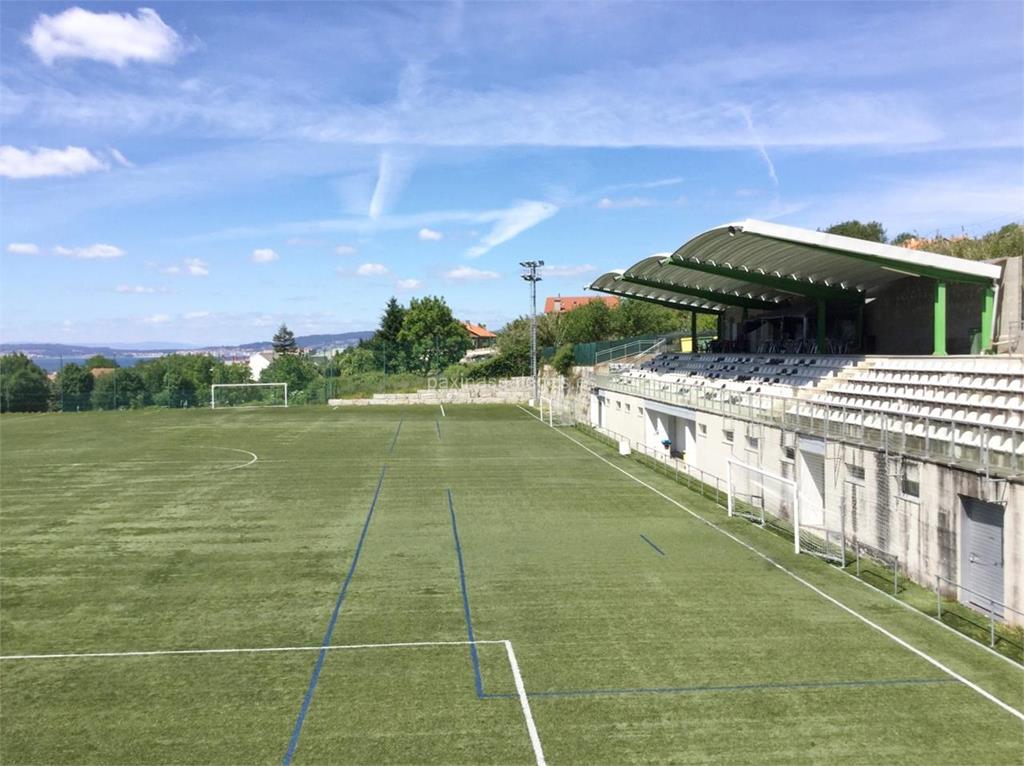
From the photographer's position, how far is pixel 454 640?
13.2m

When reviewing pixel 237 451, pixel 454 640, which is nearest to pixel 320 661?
pixel 454 640

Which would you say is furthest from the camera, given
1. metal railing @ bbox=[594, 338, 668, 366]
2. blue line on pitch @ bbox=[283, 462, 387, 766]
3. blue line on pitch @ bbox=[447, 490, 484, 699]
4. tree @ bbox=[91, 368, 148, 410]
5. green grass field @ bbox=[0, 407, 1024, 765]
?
tree @ bbox=[91, 368, 148, 410]

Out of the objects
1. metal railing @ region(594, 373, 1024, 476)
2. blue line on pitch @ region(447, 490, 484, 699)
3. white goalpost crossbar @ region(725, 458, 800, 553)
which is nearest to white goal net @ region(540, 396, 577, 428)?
metal railing @ region(594, 373, 1024, 476)

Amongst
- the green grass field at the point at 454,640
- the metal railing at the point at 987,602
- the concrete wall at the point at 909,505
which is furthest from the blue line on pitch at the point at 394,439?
the metal railing at the point at 987,602

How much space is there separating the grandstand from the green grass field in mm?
1883

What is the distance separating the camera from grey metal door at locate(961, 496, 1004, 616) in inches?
549

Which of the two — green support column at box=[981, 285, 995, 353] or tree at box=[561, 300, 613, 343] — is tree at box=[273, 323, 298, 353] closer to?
tree at box=[561, 300, 613, 343]

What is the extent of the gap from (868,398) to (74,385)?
3004 inches

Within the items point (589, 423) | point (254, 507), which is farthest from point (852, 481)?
point (589, 423)

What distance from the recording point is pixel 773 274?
104 ft

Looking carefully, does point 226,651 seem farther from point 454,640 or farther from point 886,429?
point 886,429

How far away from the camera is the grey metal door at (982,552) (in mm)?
13953

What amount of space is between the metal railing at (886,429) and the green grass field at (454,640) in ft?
10.4

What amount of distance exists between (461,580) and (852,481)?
10.0 m
